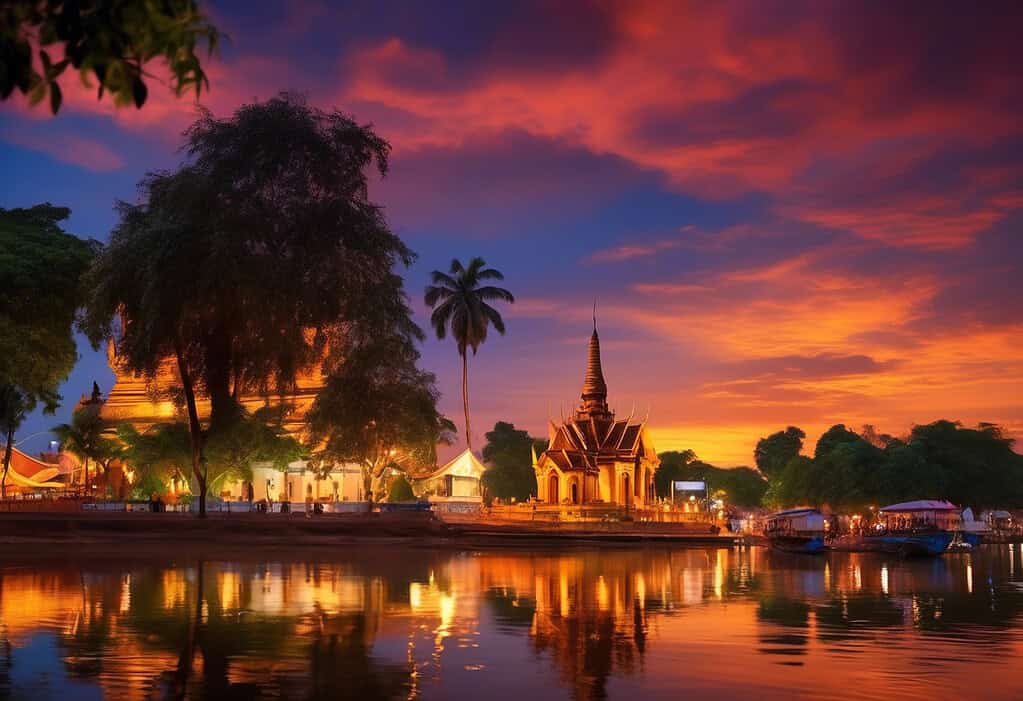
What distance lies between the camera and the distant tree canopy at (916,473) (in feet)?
332

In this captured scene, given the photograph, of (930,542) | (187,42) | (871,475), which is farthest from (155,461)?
(871,475)

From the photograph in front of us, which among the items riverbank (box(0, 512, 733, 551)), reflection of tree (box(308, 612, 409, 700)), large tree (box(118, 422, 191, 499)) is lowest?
reflection of tree (box(308, 612, 409, 700))

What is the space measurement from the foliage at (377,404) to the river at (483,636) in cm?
1176

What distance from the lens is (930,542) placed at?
61.6 metres

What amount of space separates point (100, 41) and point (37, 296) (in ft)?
133

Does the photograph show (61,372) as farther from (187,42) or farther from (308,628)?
(187,42)

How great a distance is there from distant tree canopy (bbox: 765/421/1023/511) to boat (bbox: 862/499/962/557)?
9.86 feet

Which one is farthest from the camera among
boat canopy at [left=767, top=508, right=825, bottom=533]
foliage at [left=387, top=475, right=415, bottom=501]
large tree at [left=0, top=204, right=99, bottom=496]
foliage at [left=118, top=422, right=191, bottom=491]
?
boat canopy at [left=767, top=508, right=825, bottom=533]

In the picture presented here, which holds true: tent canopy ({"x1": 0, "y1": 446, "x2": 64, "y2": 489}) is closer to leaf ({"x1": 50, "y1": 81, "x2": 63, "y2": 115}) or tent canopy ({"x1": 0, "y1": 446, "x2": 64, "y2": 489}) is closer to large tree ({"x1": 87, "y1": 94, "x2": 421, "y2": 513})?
large tree ({"x1": 87, "y1": 94, "x2": 421, "y2": 513})

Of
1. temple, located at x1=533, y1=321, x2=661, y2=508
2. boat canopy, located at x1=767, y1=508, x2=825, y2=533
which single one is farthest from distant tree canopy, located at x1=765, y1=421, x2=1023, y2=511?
temple, located at x1=533, y1=321, x2=661, y2=508

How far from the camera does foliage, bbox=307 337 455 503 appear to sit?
4391 cm

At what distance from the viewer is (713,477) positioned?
171500 millimetres

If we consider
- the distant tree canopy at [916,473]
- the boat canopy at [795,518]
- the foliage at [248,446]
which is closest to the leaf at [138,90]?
the foliage at [248,446]

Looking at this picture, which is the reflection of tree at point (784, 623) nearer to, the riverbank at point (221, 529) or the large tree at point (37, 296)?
the riverbank at point (221, 529)
